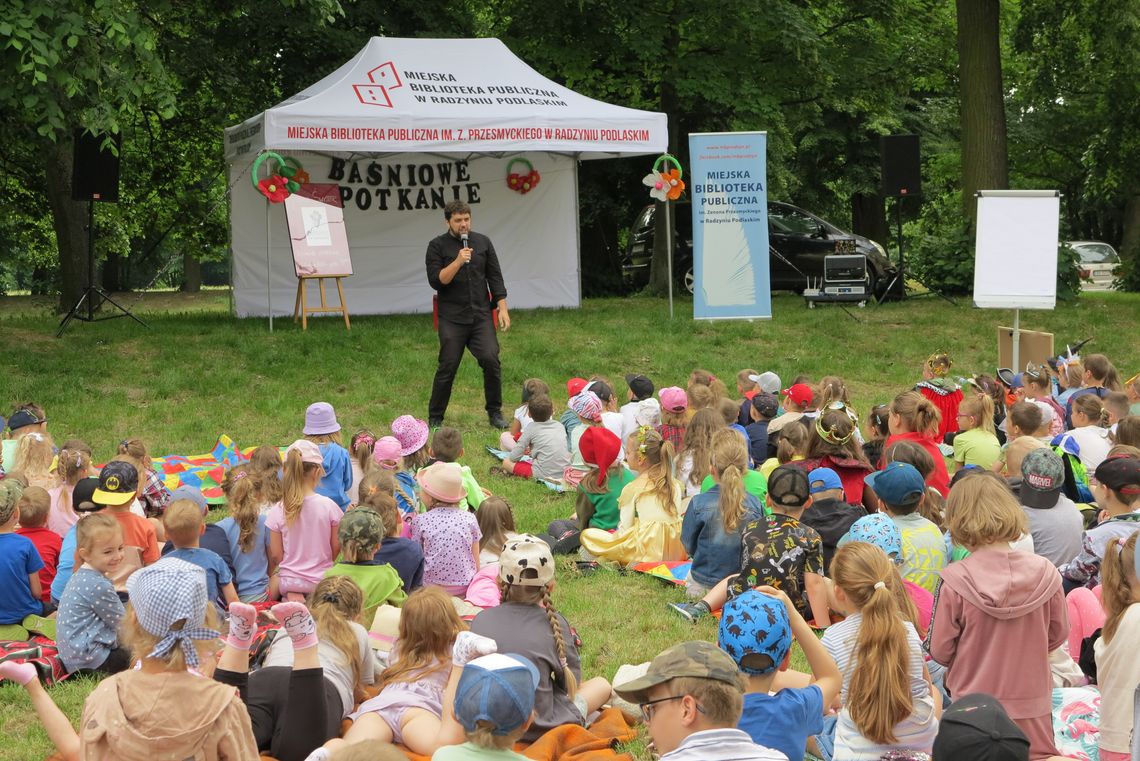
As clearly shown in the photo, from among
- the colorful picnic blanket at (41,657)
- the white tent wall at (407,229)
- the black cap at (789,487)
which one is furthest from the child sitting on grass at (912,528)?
the white tent wall at (407,229)

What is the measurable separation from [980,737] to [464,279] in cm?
842

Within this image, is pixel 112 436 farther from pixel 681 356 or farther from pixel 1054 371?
pixel 1054 371

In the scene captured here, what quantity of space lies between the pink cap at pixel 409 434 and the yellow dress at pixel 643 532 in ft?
Answer: 3.97

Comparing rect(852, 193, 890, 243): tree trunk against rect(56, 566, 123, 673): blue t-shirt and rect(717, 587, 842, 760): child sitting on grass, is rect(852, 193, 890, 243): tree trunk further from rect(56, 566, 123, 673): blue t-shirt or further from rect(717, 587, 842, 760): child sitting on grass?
rect(717, 587, 842, 760): child sitting on grass

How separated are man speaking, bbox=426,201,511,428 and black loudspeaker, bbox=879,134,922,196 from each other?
7.95 m

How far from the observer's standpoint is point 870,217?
2698 cm

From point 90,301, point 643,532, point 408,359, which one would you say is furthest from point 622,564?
point 90,301

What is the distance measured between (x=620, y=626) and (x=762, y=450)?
2.69 m

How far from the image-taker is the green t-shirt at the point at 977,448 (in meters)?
7.64

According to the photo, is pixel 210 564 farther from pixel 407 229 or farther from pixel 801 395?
pixel 407 229

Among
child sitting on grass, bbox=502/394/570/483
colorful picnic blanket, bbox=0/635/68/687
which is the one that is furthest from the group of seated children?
child sitting on grass, bbox=502/394/570/483

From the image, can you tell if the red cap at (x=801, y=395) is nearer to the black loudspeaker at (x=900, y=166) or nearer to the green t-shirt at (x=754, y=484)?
the green t-shirt at (x=754, y=484)

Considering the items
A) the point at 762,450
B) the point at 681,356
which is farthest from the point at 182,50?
the point at 762,450

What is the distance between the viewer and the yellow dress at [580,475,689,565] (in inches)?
278
